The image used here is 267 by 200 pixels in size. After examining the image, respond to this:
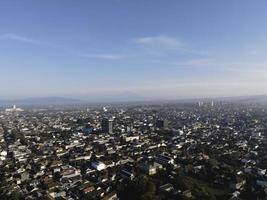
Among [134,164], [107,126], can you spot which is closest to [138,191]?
[134,164]

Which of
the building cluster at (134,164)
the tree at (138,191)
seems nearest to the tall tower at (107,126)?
the building cluster at (134,164)

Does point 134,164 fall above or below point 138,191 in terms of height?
below

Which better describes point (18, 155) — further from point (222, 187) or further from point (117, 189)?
point (222, 187)

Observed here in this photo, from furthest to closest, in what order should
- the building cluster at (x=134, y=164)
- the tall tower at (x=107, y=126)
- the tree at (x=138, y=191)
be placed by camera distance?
the tall tower at (x=107, y=126)
the building cluster at (x=134, y=164)
the tree at (x=138, y=191)

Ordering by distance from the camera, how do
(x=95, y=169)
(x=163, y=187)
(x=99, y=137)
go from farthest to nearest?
(x=99, y=137), (x=95, y=169), (x=163, y=187)

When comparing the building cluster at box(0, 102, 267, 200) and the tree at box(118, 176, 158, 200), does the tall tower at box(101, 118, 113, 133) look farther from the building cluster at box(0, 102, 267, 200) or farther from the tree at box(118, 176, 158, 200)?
the tree at box(118, 176, 158, 200)

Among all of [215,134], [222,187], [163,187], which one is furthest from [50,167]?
[215,134]

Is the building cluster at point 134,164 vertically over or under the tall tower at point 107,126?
under

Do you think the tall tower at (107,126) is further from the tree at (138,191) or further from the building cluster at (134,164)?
the tree at (138,191)

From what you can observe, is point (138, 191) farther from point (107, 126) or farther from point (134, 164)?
point (107, 126)

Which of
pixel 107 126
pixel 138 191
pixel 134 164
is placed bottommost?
pixel 134 164

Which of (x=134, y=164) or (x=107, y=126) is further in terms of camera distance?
(x=107, y=126)
